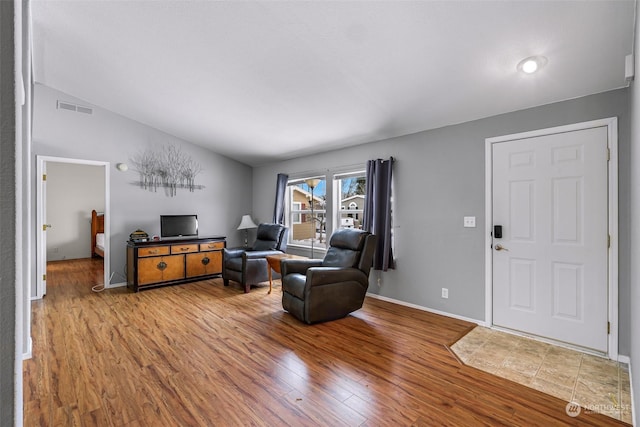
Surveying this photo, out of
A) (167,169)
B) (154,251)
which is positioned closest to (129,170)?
(167,169)

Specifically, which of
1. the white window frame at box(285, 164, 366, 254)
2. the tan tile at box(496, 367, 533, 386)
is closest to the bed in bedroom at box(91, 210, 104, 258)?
the white window frame at box(285, 164, 366, 254)

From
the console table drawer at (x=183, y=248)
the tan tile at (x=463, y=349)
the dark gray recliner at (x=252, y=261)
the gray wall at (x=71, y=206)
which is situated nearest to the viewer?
the tan tile at (x=463, y=349)

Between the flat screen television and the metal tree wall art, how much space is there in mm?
521

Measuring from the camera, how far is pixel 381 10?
201 centimetres

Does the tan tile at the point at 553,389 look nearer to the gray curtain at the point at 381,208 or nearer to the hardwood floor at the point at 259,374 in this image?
the hardwood floor at the point at 259,374

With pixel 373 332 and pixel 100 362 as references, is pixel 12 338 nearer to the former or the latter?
pixel 100 362

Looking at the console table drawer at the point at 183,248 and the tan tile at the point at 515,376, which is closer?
the tan tile at the point at 515,376

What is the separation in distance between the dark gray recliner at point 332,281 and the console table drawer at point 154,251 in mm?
2319

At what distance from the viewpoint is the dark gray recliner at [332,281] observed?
3.09 m

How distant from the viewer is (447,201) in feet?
11.2

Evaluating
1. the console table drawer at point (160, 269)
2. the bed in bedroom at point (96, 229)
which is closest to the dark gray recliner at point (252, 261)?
the console table drawer at point (160, 269)

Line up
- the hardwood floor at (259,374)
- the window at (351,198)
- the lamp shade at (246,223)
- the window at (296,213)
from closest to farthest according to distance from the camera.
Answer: the hardwood floor at (259,374), the window at (351,198), the window at (296,213), the lamp shade at (246,223)

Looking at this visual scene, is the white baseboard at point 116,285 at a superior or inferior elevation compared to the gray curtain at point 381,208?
inferior

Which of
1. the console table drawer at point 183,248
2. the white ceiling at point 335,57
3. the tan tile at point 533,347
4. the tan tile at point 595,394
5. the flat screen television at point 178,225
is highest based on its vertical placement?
the white ceiling at point 335,57
